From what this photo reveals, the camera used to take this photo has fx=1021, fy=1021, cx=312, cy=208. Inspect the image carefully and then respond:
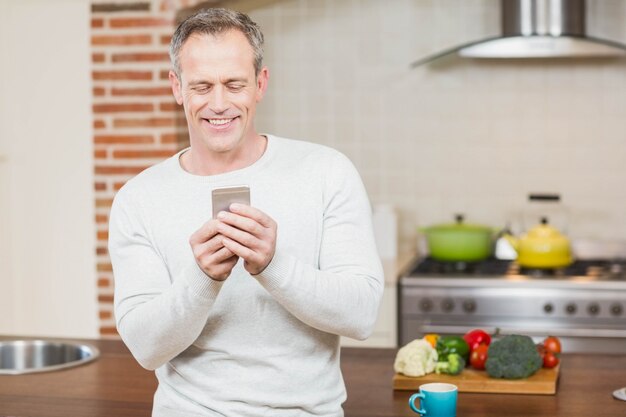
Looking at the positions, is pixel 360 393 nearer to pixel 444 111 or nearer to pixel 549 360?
pixel 549 360

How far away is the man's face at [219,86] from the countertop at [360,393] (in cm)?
75

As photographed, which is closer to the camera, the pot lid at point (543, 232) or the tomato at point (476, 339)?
the tomato at point (476, 339)

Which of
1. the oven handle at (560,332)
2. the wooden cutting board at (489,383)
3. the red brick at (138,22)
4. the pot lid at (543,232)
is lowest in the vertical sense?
the oven handle at (560,332)

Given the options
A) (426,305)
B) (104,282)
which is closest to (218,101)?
(426,305)

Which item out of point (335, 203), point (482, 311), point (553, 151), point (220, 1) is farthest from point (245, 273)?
point (553, 151)

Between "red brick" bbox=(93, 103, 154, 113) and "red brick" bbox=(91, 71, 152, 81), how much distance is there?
11 cm

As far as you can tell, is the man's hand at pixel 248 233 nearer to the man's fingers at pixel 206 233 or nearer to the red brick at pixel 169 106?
A: the man's fingers at pixel 206 233

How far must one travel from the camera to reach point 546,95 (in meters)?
4.89

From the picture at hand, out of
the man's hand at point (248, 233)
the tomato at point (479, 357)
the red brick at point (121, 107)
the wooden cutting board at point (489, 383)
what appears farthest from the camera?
the red brick at point (121, 107)

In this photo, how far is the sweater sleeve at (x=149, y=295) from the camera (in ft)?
6.36

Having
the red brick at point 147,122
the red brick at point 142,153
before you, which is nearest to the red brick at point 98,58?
the red brick at point 147,122

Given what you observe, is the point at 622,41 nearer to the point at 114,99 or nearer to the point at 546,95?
the point at 546,95

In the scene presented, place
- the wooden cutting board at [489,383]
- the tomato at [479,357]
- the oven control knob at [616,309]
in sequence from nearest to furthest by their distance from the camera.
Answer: the wooden cutting board at [489,383] → the tomato at [479,357] → the oven control knob at [616,309]

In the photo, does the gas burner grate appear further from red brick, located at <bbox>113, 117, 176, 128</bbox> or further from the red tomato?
the red tomato
